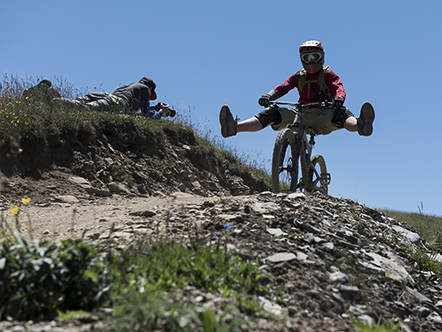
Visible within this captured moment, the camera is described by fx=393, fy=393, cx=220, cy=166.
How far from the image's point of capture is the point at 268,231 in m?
3.93

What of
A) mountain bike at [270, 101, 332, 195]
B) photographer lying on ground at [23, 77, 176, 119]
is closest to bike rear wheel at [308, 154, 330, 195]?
mountain bike at [270, 101, 332, 195]

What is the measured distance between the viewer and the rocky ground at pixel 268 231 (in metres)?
2.97

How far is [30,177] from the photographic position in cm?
688

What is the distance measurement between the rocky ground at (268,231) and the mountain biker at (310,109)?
141 centimetres

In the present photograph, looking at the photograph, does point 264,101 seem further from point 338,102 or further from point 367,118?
point 367,118

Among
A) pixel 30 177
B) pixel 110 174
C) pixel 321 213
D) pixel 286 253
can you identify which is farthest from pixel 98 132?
pixel 286 253

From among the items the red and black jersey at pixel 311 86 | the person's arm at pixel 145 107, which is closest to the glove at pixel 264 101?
the red and black jersey at pixel 311 86

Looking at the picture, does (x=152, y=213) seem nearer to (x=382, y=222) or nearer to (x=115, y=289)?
(x=115, y=289)

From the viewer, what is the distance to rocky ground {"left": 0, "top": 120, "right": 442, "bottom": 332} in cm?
297

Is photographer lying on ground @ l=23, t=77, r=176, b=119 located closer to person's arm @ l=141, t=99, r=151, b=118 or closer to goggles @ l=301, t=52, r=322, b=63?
person's arm @ l=141, t=99, r=151, b=118

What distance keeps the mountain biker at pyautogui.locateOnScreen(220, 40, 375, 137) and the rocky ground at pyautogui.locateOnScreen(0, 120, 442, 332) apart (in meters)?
1.41

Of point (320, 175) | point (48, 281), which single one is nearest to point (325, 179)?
point (320, 175)

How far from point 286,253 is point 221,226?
74cm

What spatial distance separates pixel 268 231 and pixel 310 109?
3687 mm
